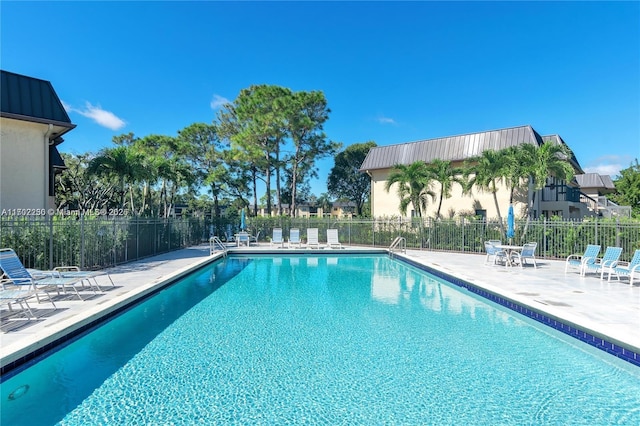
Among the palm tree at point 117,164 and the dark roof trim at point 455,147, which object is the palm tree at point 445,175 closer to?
the dark roof trim at point 455,147

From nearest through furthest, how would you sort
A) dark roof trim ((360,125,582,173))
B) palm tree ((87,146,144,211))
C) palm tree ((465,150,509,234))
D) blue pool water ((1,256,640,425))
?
1. blue pool water ((1,256,640,425))
2. palm tree ((87,146,144,211))
3. palm tree ((465,150,509,234))
4. dark roof trim ((360,125,582,173))

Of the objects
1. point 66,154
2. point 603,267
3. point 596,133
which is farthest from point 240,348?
point 66,154

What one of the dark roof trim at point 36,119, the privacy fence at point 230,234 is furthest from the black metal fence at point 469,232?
the dark roof trim at point 36,119

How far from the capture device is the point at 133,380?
416 cm

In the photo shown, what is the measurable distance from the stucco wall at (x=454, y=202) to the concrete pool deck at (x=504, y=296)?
9.21 meters

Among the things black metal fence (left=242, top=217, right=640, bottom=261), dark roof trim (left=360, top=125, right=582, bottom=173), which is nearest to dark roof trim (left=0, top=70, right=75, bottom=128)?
black metal fence (left=242, top=217, right=640, bottom=261)

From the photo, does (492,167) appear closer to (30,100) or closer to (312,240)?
(312,240)

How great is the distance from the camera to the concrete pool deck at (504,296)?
4.54 metres

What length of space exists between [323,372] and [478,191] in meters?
16.8

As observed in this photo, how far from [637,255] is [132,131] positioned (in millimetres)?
40095

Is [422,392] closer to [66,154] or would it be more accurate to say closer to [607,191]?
[66,154]

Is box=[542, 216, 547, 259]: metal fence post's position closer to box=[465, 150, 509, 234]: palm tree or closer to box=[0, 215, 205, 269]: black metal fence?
box=[465, 150, 509, 234]: palm tree

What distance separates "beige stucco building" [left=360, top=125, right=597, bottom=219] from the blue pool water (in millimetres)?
14017

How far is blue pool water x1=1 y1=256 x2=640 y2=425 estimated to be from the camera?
3.49 meters
